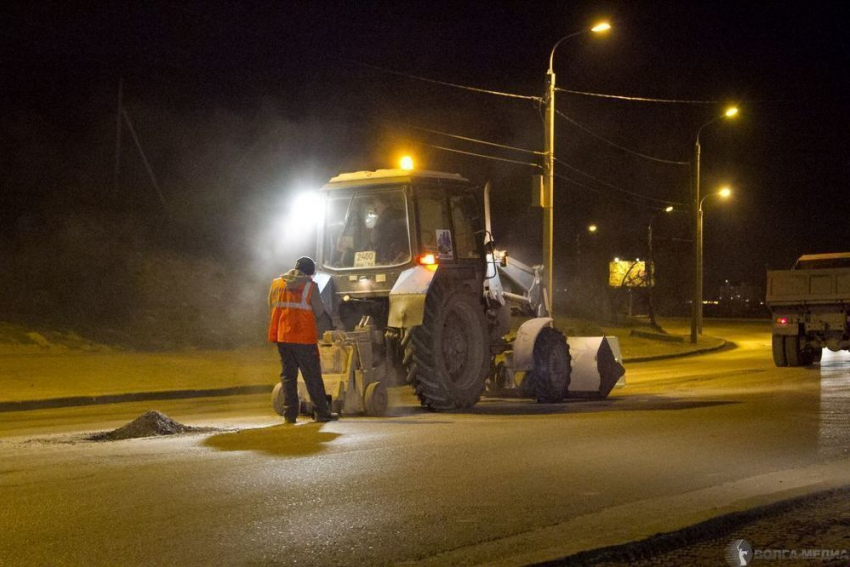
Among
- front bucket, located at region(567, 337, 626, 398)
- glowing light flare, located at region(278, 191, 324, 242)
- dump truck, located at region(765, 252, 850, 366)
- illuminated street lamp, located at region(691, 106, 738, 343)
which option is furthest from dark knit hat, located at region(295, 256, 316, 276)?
illuminated street lamp, located at region(691, 106, 738, 343)

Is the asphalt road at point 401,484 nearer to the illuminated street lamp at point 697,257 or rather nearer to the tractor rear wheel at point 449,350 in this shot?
the tractor rear wheel at point 449,350

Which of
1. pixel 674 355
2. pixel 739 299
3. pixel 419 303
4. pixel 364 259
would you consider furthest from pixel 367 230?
pixel 739 299

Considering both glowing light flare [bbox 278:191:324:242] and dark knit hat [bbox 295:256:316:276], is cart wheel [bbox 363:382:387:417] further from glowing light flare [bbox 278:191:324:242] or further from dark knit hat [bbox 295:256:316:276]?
glowing light flare [bbox 278:191:324:242]

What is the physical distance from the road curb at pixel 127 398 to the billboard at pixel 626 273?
3705 centimetres

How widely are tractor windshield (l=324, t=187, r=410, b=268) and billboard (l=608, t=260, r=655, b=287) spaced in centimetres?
4213

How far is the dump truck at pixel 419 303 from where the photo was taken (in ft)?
41.0

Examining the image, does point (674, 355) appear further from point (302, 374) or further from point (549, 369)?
point (302, 374)

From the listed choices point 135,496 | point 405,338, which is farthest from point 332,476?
point 405,338

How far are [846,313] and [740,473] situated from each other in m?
15.8

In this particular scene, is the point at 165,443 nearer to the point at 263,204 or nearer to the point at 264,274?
the point at 264,274

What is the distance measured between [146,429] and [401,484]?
4006 millimetres

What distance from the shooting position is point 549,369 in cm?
1464

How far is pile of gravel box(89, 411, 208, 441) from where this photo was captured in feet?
34.6

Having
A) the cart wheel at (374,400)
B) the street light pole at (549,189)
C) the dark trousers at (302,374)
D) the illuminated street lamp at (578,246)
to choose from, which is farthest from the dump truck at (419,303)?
the illuminated street lamp at (578,246)
